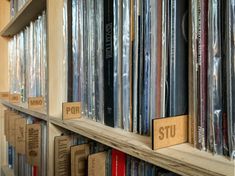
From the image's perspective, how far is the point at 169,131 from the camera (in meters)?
0.46

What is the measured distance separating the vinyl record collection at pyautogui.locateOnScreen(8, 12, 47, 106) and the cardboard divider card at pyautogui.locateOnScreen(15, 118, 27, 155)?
154mm

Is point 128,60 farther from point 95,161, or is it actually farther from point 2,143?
point 2,143

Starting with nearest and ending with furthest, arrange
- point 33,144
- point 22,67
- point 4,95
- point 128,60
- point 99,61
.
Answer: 1. point 128,60
2. point 99,61
3. point 33,144
4. point 22,67
5. point 4,95

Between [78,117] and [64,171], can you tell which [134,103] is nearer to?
[78,117]

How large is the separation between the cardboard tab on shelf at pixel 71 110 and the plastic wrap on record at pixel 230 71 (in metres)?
0.51

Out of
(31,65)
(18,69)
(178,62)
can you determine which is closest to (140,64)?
(178,62)

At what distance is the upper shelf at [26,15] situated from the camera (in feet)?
3.58

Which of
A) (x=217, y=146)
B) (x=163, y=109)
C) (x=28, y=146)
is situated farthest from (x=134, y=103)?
(x=28, y=146)

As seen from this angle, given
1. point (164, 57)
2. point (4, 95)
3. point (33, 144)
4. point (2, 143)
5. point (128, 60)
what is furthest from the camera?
point (2, 143)

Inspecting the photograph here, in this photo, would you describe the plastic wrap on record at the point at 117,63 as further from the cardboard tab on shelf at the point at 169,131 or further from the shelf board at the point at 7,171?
the shelf board at the point at 7,171

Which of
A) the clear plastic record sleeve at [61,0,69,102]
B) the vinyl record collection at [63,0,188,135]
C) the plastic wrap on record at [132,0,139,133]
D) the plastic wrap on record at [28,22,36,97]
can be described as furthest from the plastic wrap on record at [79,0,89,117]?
the plastic wrap on record at [28,22,36,97]

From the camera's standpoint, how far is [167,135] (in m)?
0.46

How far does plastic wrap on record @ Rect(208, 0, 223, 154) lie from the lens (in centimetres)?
42

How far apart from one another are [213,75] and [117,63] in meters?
0.28
